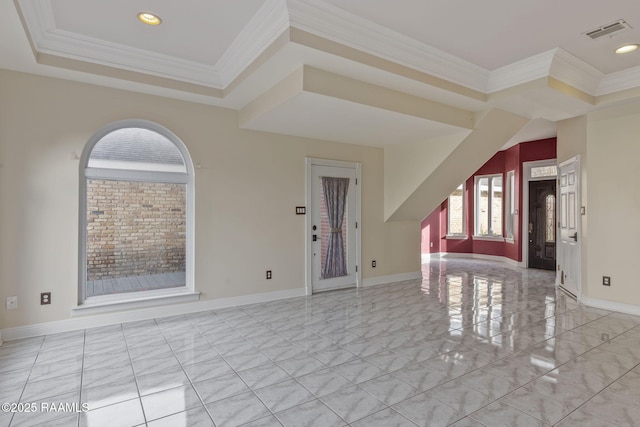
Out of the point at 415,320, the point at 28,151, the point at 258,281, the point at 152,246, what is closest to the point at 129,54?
the point at 28,151

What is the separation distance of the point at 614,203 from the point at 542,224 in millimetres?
3247

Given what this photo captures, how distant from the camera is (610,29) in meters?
3.09

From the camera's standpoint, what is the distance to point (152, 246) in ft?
13.6

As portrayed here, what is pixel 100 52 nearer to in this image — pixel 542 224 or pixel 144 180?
pixel 144 180

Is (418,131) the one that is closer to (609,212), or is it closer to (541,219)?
(609,212)

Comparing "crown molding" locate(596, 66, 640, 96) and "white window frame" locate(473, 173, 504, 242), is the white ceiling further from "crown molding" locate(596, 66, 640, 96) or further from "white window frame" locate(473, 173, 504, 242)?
"white window frame" locate(473, 173, 504, 242)

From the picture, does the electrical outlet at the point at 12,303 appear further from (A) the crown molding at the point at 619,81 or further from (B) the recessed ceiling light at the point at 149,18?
(A) the crown molding at the point at 619,81

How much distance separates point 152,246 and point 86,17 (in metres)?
2.38

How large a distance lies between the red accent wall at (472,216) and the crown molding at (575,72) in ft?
11.0

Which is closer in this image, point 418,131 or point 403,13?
point 403,13

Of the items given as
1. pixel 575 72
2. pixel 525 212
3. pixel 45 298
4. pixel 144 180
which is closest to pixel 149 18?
pixel 144 180

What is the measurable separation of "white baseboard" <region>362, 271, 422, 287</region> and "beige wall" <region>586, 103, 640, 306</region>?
2595 mm

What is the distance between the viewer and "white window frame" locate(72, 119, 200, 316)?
371cm

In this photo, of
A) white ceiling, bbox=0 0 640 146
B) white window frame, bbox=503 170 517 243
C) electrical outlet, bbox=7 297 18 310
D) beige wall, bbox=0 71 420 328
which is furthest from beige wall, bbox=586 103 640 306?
electrical outlet, bbox=7 297 18 310
